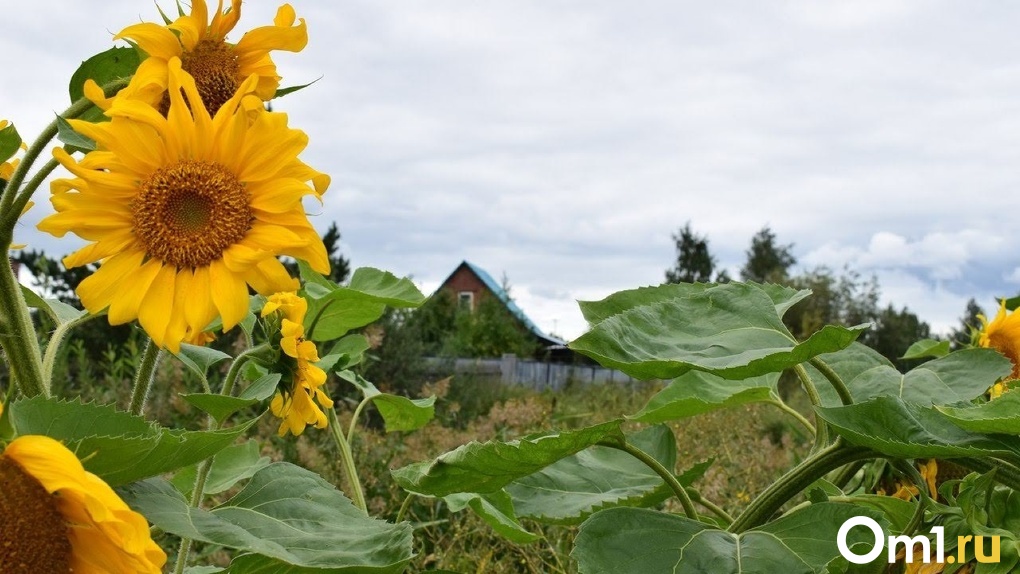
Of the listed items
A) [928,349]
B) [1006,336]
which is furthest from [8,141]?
[1006,336]

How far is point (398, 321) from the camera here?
31.7 feet

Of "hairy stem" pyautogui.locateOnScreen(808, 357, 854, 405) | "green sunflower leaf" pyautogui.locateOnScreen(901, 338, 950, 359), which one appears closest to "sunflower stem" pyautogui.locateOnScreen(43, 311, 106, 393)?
"hairy stem" pyautogui.locateOnScreen(808, 357, 854, 405)

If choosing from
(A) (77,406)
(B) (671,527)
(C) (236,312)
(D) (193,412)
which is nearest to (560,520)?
(B) (671,527)

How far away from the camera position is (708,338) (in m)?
0.85

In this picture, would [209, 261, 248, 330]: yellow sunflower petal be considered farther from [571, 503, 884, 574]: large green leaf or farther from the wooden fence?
the wooden fence

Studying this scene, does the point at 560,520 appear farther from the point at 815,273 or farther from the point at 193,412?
the point at 815,273

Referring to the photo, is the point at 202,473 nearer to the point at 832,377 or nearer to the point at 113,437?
the point at 113,437

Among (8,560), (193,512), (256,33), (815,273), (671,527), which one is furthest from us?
(815,273)

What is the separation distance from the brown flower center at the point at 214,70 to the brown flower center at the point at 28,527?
0.50 metres

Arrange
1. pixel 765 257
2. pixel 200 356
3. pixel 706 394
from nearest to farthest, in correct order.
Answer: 1. pixel 706 394
2. pixel 200 356
3. pixel 765 257

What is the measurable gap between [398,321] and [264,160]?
28.9 feet

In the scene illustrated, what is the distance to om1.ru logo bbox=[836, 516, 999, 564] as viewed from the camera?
83 centimetres

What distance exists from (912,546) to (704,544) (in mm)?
222

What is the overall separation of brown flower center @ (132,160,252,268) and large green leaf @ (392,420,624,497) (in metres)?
0.30
